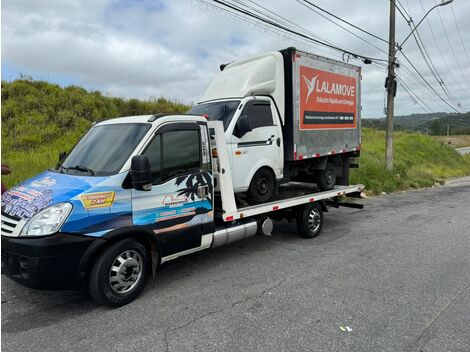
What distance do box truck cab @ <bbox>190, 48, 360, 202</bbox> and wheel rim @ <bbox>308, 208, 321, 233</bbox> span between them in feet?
2.66

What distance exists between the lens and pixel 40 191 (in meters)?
3.96

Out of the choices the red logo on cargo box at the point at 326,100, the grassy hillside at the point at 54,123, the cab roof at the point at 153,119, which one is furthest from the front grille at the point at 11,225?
the grassy hillside at the point at 54,123

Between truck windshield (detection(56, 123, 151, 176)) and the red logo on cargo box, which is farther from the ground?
the red logo on cargo box

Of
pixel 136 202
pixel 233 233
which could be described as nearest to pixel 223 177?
pixel 233 233

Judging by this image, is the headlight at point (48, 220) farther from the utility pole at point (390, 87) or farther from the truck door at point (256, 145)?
the utility pole at point (390, 87)

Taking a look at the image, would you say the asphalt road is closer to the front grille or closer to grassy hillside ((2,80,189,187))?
the front grille

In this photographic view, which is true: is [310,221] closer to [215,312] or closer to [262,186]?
[262,186]

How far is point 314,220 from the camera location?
716 cm

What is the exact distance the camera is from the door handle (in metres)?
4.88

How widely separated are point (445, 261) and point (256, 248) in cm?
295

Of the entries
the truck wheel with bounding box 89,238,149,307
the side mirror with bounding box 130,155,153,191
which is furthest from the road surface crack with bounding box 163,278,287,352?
the side mirror with bounding box 130,155,153,191

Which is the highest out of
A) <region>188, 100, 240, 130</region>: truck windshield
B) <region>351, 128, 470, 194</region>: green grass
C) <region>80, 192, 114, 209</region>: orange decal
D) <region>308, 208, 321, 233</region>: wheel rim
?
<region>188, 100, 240, 130</region>: truck windshield

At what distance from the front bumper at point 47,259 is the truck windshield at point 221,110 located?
291 centimetres

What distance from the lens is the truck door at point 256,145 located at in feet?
19.0
